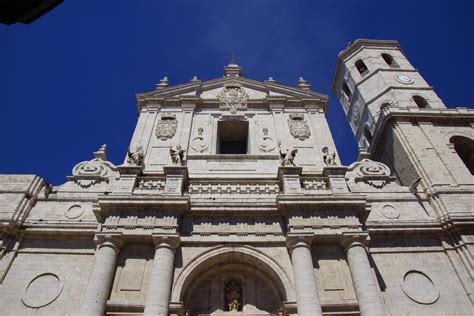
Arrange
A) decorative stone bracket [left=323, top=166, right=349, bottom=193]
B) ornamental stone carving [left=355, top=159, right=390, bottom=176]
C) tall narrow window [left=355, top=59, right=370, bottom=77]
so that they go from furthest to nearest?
tall narrow window [left=355, top=59, right=370, bottom=77]
ornamental stone carving [left=355, top=159, right=390, bottom=176]
decorative stone bracket [left=323, top=166, right=349, bottom=193]

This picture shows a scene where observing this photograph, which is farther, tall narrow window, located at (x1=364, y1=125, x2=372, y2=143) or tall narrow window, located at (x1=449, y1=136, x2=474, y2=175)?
tall narrow window, located at (x1=364, y1=125, x2=372, y2=143)

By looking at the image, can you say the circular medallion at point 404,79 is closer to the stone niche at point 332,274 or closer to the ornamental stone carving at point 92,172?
the stone niche at point 332,274

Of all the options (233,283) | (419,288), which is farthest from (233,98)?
(419,288)

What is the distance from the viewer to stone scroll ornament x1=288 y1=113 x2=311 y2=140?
1736 cm

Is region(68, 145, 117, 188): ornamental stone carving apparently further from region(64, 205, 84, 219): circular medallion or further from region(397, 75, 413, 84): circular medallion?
region(397, 75, 413, 84): circular medallion

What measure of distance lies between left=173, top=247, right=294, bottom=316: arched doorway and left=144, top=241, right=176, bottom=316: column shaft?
1.76 ft

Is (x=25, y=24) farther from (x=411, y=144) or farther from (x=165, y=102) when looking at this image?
(x=411, y=144)

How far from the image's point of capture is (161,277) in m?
10.9

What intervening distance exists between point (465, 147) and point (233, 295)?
1408 centimetres

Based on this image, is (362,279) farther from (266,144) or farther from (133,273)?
(266,144)

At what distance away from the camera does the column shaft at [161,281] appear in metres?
10.3

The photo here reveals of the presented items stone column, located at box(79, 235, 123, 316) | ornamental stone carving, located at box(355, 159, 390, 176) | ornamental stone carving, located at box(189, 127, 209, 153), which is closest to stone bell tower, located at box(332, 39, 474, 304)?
ornamental stone carving, located at box(355, 159, 390, 176)

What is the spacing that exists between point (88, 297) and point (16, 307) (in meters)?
2.63

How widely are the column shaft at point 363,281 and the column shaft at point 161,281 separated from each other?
203 inches
